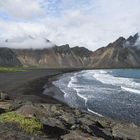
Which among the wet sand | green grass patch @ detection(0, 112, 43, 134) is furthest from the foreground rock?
the wet sand

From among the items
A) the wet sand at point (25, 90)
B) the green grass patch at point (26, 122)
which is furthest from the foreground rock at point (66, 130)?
the wet sand at point (25, 90)

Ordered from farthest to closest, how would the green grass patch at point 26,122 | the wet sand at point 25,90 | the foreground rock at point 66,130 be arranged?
1. the wet sand at point 25,90
2. the green grass patch at point 26,122
3. the foreground rock at point 66,130

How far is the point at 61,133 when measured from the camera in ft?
61.9

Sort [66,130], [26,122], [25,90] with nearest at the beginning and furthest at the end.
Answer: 1. [26,122]
2. [66,130]
3. [25,90]

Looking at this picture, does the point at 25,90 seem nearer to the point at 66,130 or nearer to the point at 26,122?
the point at 66,130

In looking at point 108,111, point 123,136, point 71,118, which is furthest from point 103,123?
point 108,111

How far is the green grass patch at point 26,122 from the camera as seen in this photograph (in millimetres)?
17031

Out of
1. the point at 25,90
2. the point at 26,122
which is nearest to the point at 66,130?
the point at 26,122

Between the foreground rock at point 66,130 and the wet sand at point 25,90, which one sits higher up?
the foreground rock at point 66,130

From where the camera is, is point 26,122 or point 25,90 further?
point 25,90

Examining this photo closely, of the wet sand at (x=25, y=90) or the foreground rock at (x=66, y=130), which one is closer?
the foreground rock at (x=66, y=130)

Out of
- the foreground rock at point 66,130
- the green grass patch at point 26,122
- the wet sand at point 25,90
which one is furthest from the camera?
the wet sand at point 25,90

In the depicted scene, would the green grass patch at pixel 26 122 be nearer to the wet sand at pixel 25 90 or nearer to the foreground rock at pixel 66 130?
the foreground rock at pixel 66 130

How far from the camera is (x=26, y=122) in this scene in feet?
58.2
